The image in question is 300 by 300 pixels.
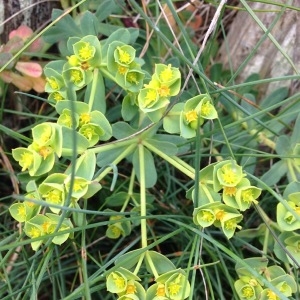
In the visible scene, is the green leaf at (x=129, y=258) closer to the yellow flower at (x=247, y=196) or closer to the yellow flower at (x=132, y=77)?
the yellow flower at (x=247, y=196)

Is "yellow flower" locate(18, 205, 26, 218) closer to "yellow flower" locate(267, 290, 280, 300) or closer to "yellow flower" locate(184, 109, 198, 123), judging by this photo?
"yellow flower" locate(184, 109, 198, 123)

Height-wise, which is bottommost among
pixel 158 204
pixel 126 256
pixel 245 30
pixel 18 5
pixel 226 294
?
pixel 226 294

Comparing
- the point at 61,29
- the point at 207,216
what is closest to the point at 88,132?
the point at 207,216

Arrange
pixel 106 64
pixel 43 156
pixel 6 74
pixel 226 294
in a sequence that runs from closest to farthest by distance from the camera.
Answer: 1. pixel 43 156
2. pixel 106 64
3. pixel 6 74
4. pixel 226 294

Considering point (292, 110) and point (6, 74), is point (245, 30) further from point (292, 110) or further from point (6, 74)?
point (6, 74)

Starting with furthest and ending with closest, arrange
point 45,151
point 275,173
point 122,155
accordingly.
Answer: point 275,173, point 122,155, point 45,151

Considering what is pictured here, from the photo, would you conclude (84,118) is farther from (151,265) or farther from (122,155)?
(151,265)

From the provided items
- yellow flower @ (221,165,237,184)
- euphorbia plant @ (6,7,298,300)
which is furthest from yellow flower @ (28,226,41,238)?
yellow flower @ (221,165,237,184)

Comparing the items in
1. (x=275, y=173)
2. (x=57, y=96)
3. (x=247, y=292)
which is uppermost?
(x=57, y=96)

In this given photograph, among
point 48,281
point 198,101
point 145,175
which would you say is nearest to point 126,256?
point 145,175
